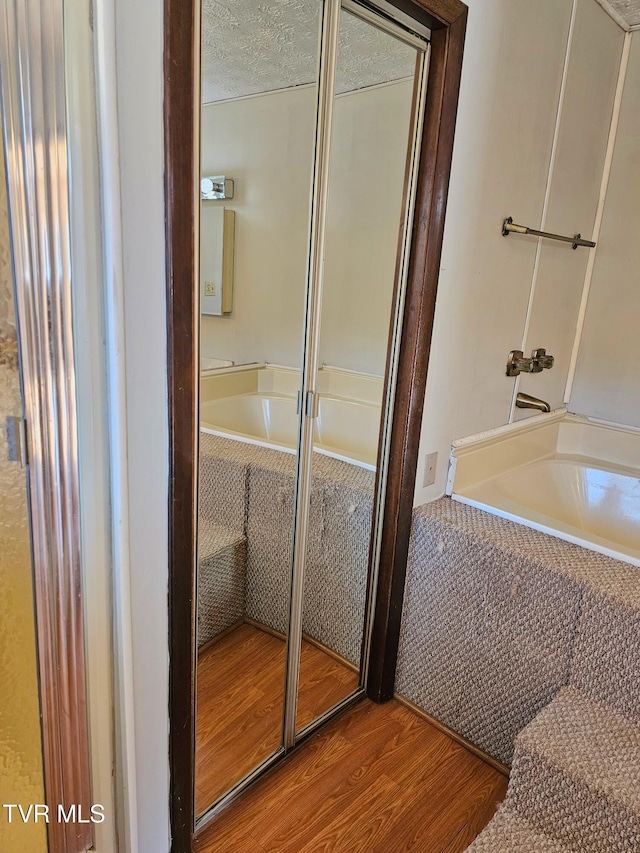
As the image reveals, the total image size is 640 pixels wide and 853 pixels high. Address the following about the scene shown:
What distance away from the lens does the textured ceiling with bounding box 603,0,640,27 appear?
6.04 feet

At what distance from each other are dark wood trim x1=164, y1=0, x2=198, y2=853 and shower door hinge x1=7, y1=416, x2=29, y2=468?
23cm

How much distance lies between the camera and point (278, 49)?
1328mm

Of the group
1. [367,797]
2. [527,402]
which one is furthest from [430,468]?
[367,797]

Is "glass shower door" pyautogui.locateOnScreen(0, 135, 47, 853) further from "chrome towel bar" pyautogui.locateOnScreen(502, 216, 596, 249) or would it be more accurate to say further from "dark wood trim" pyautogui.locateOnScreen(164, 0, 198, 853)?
"chrome towel bar" pyautogui.locateOnScreen(502, 216, 596, 249)

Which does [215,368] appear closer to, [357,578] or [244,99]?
[244,99]

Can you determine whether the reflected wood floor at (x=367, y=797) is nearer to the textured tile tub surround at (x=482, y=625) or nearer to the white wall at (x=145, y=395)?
the textured tile tub surround at (x=482, y=625)

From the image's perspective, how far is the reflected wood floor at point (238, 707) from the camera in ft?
4.68

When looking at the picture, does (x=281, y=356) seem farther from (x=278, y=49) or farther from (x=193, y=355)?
(x=278, y=49)

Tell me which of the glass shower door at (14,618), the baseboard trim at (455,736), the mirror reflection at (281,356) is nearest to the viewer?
the glass shower door at (14,618)

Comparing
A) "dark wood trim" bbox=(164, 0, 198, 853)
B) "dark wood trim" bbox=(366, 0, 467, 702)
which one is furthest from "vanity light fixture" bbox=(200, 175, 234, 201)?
"dark wood trim" bbox=(366, 0, 467, 702)

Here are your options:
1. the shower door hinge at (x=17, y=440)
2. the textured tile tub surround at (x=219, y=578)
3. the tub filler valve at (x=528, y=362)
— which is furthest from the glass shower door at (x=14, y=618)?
the tub filler valve at (x=528, y=362)

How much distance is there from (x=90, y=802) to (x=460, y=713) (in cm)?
106

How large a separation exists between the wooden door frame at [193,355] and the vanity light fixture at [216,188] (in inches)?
5.8

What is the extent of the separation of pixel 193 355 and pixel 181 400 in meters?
0.08
